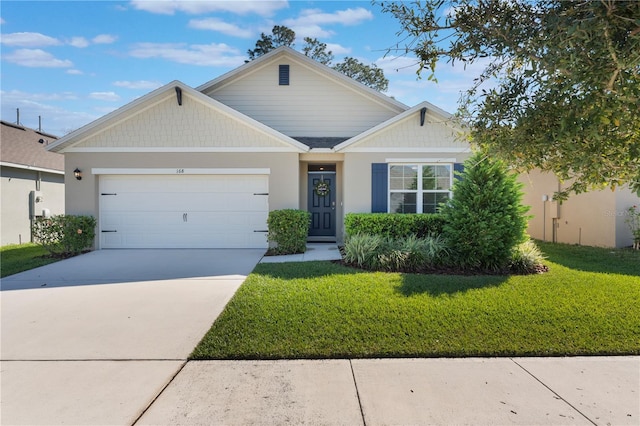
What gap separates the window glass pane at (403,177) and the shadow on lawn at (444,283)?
14.2 feet

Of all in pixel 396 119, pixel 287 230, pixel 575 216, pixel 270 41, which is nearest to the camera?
pixel 287 230

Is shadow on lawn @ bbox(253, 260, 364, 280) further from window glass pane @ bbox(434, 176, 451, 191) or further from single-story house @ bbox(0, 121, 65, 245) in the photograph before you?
single-story house @ bbox(0, 121, 65, 245)

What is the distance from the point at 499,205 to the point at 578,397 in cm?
525

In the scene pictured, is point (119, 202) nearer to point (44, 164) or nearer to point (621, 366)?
point (44, 164)

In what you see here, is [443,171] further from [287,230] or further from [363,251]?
[287,230]

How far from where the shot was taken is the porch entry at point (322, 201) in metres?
12.4

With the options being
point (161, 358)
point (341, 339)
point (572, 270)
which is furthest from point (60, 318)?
point (572, 270)

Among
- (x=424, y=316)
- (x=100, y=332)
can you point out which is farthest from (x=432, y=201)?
(x=100, y=332)

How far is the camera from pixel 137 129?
1079 cm

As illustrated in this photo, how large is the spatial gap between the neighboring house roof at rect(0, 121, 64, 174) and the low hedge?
11.5m

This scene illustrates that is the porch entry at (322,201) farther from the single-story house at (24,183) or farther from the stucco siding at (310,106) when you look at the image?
the single-story house at (24,183)

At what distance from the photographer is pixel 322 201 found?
12.4 metres

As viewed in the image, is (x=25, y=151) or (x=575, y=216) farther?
(x=25, y=151)

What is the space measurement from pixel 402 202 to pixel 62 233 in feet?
31.5
